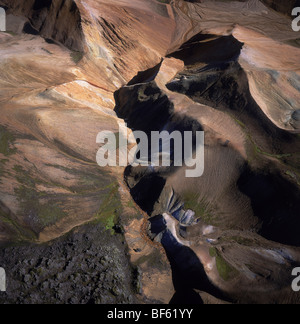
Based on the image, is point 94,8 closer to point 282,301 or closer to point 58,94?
point 58,94

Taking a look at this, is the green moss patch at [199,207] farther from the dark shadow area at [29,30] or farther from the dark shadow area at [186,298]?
the dark shadow area at [29,30]

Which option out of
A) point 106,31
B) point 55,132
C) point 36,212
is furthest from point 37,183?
point 106,31

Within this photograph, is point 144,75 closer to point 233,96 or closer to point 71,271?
point 233,96

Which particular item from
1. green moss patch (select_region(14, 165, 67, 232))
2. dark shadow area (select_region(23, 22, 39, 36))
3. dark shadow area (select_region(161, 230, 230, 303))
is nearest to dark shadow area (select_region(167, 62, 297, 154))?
dark shadow area (select_region(161, 230, 230, 303))

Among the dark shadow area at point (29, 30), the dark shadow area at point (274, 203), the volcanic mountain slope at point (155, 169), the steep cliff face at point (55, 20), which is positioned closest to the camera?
the volcanic mountain slope at point (155, 169)

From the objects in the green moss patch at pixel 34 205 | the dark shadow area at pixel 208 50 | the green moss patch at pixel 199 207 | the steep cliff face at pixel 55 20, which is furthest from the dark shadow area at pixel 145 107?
the green moss patch at pixel 34 205

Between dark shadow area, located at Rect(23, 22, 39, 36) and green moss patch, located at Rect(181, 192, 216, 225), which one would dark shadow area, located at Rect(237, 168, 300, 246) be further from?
dark shadow area, located at Rect(23, 22, 39, 36)
